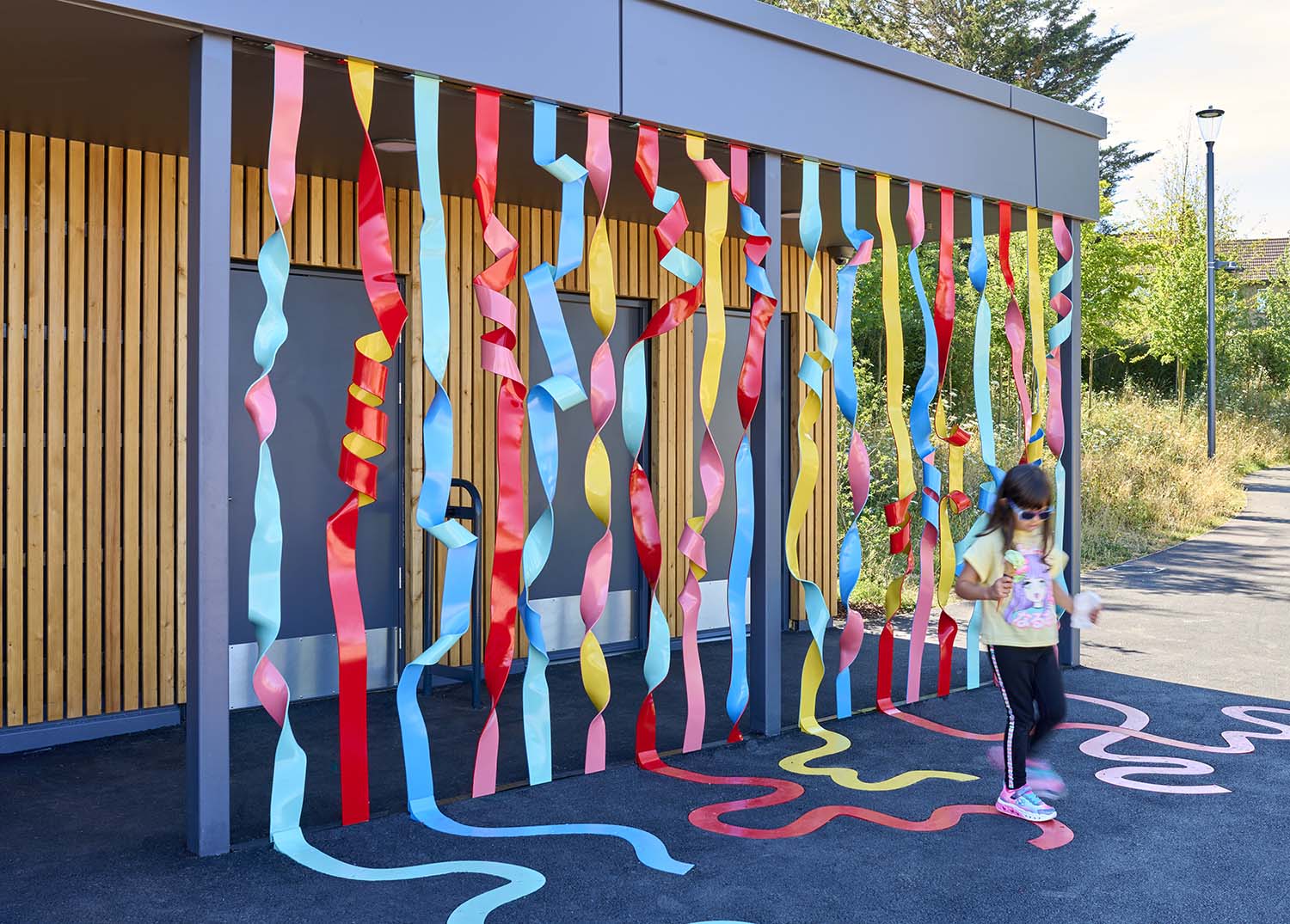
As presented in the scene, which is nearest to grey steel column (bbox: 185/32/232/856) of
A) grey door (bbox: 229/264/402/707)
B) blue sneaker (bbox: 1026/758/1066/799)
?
grey door (bbox: 229/264/402/707)

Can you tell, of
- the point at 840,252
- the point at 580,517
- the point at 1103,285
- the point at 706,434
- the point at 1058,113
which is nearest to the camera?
the point at 706,434

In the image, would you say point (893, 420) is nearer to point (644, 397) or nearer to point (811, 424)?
point (811, 424)

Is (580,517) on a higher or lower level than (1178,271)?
lower

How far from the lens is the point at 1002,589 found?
4539 millimetres

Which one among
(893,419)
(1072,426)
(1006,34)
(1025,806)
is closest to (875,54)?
(893,419)

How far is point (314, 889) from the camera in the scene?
3.97 metres

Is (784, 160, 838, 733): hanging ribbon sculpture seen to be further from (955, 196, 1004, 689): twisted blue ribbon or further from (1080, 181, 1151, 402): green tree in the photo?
(1080, 181, 1151, 402): green tree

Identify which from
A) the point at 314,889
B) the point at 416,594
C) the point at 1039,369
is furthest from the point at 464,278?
the point at 314,889

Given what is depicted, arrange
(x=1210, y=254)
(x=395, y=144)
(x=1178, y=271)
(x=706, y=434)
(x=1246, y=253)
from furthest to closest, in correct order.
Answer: (x=1246, y=253) → (x=1178, y=271) → (x=1210, y=254) → (x=395, y=144) → (x=706, y=434)

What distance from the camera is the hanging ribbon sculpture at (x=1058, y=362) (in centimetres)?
740

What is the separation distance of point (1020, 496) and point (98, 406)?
453cm

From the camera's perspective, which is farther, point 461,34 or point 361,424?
point 461,34

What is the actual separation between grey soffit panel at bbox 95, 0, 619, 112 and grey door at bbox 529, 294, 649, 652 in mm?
2951

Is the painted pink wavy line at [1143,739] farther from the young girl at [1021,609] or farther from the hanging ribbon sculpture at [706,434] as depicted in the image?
the hanging ribbon sculpture at [706,434]
